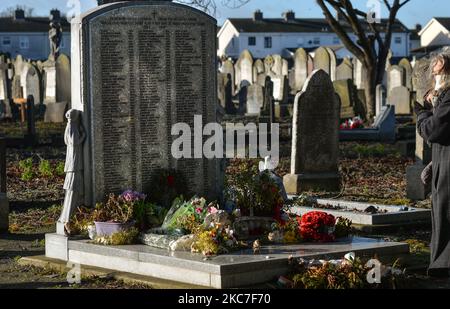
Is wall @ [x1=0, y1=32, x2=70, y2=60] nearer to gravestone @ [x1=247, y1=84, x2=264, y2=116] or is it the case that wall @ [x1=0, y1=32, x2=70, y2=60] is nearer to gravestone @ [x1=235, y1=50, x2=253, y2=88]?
gravestone @ [x1=235, y1=50, x2=253, y2=88]

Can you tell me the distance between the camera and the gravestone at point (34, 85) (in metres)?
40.7

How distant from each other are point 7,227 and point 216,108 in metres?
3.46

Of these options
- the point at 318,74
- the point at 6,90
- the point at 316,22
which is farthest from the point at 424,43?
the point at 318,74

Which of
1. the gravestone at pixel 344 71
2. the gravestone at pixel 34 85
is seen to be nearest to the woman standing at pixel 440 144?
the gravestone at pixel 34 85

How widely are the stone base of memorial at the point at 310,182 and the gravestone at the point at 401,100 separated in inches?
703

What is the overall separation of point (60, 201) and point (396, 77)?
26.3m

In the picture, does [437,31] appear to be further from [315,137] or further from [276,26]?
[315,137]

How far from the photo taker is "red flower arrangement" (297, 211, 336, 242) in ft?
35.9

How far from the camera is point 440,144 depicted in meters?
9.27

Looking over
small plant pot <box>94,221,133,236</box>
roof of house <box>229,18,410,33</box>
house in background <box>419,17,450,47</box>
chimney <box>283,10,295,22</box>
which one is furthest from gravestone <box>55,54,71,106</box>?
chimney <box>283,10,295,22</box>

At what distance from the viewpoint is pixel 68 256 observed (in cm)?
1113

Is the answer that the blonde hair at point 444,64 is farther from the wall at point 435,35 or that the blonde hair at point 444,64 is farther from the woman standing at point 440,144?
the wall at point 435,35

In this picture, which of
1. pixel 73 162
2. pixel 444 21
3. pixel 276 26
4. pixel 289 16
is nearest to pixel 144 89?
pixel 73 162
